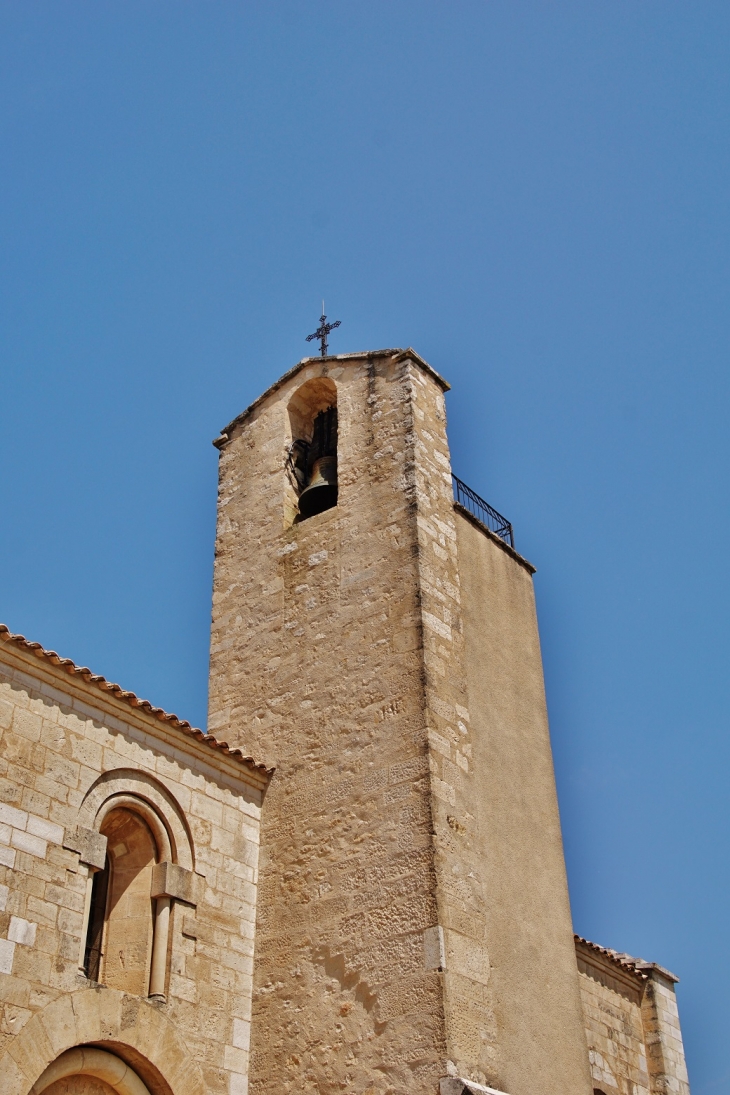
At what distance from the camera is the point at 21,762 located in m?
8.23

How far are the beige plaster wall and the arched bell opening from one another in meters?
1.48

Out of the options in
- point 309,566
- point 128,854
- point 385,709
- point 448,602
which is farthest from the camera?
point 309,566

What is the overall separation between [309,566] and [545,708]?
2.57 meters

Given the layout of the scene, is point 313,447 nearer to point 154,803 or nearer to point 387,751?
point 387,751

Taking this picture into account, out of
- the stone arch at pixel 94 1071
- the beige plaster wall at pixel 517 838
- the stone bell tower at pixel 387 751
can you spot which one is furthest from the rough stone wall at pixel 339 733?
the stone arch at pixel 94 1071

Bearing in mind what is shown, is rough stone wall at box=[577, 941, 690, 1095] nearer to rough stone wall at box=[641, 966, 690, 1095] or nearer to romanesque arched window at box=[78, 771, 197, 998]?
rough stone wall at box=[641, 966, 690, 1095]

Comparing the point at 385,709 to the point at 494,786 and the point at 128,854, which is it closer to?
the point at 494,786

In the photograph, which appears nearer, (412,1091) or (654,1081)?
(412,1091)

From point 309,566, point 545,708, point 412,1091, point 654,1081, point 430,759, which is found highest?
point 309,566

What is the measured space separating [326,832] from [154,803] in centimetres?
139

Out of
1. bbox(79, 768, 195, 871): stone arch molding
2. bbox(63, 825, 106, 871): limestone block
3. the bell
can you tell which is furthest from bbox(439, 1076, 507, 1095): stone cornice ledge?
the bell

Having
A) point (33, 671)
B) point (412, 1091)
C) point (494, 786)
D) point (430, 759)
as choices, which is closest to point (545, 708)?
point (494, 786)

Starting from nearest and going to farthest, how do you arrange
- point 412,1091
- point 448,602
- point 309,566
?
point 412,1091 → point 448,602 → point 309,566

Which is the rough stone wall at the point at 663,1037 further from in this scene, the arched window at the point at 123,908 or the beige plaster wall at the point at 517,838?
the arched window at the point at 123,908
